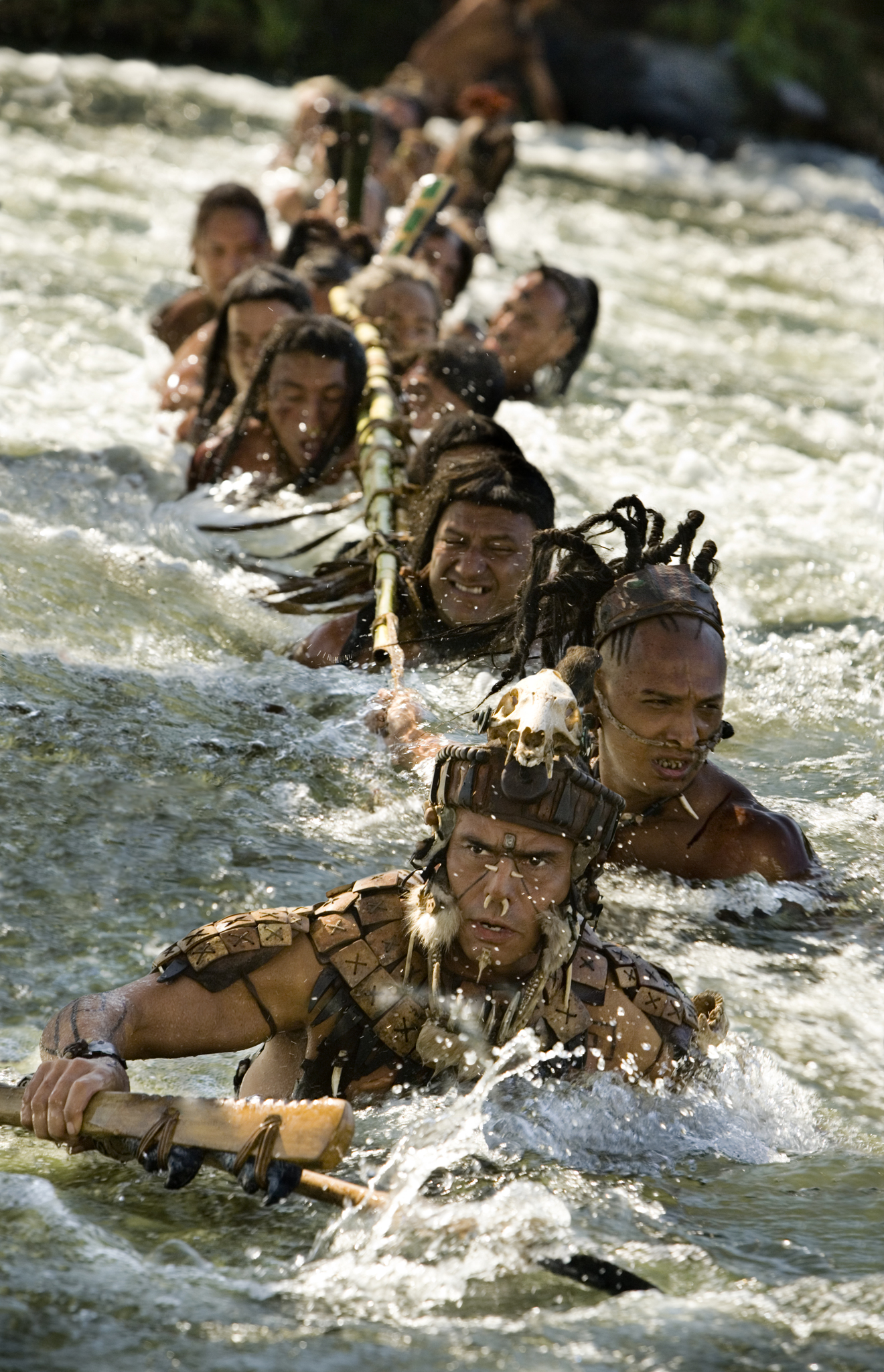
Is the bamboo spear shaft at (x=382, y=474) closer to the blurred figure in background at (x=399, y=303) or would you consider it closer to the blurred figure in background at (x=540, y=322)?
the blurred figure in background at (x=399, y=303)

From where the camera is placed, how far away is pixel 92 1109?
2633 millimetres

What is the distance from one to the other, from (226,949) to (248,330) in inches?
180

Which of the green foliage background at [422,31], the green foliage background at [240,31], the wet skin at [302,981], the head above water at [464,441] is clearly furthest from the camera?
the green foliage background at [422,31]

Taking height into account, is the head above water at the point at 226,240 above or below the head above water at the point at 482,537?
above

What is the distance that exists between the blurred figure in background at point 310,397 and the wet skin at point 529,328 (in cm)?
201

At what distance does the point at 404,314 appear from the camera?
7.52m

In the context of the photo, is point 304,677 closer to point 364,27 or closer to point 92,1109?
point 92,1109

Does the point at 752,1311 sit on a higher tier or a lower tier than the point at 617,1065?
lower

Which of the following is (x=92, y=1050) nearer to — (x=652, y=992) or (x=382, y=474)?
(x=652, y=992)

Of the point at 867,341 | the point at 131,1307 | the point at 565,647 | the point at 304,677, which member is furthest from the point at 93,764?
the point at 867,341

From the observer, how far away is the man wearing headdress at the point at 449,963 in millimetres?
2932

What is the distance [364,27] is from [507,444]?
18850 mm

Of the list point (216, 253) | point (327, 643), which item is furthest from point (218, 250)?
point (327, 643)

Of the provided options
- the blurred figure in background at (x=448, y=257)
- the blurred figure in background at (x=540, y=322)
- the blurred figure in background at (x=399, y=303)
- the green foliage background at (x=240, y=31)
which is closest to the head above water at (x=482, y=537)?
the blurred figure in background at (x=399, y=303)
